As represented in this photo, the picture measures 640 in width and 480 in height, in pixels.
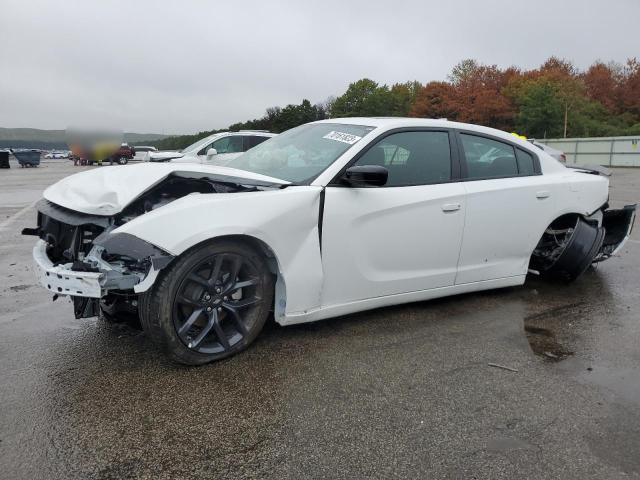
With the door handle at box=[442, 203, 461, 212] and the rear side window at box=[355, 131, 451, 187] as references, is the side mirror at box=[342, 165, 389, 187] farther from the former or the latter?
the door handle at box=[442, 203, 461, 212]

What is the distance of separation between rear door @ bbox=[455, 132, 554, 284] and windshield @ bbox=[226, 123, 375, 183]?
100cm

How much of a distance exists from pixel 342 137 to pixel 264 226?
1.14m

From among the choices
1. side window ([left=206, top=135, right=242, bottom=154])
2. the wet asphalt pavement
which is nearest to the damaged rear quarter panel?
the wet asphalt pavement

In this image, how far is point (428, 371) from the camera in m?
3.15

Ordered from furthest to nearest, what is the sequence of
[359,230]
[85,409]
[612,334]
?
[612,334] → [359,230] → [85,409]

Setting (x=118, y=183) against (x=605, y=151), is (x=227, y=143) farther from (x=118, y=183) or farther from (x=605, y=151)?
(x=605, y=151)

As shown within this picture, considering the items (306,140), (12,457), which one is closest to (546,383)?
(306,140)

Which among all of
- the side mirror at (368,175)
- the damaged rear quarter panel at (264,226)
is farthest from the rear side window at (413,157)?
the damaged rear quarter panel at (264,226)

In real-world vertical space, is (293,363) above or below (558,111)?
below

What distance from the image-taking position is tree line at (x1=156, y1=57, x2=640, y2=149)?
54.5 metres

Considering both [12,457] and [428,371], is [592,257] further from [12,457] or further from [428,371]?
[12,457]

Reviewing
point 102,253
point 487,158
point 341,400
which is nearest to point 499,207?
point 487,158

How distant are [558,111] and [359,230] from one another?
5754cm

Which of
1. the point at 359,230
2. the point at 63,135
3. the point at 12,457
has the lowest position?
the point at 12,457
